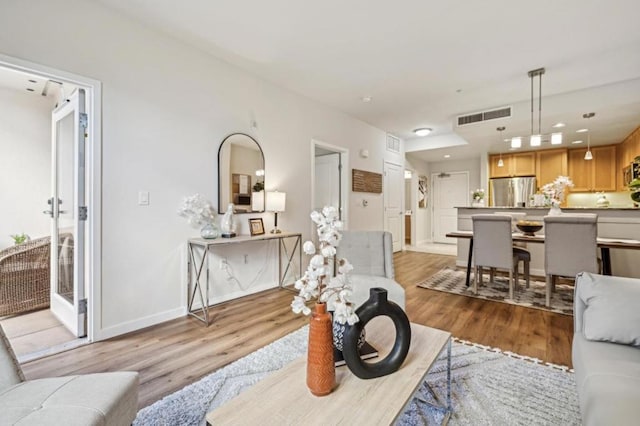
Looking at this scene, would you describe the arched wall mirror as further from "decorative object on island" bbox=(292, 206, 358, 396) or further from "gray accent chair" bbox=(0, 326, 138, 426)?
"decorative object on island" bbox=(292, 206, 358, 396)

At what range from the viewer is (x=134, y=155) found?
251cm

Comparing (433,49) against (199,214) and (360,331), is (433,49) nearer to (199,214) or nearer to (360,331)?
(199,214)

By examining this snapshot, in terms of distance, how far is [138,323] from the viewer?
2.54m

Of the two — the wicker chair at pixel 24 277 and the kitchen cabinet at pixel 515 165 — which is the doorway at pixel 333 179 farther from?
the kitchen cabinet at pixel 515 165

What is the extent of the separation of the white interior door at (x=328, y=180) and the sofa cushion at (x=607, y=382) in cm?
397

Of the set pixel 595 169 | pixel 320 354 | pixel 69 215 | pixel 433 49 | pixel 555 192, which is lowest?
pixel 320 354

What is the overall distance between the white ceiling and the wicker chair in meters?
2.45

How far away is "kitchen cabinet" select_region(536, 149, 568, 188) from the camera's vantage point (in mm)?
6332

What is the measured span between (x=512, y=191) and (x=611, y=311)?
636 cm

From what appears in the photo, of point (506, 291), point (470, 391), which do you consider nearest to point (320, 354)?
point (470, 391)

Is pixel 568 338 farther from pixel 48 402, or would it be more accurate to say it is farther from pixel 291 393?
pixel 48 402

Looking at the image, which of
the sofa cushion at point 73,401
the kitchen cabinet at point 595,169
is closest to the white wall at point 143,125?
the sofa cushion at point 73,401

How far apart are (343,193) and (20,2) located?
413 cm

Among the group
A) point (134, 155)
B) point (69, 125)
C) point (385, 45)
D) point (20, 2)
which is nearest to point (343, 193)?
Answer: point (385, 45)
